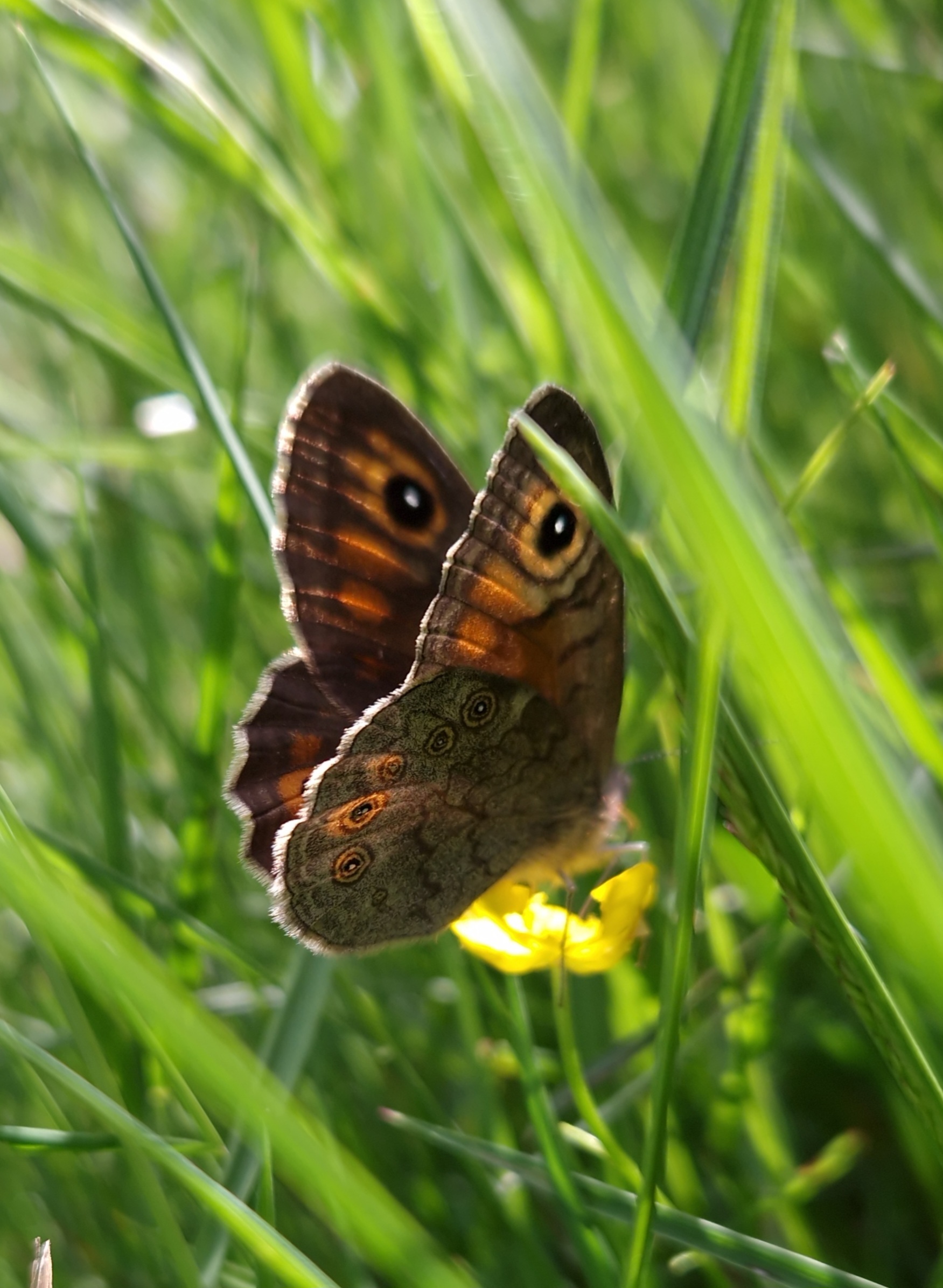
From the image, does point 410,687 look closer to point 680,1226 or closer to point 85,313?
point 680,1226

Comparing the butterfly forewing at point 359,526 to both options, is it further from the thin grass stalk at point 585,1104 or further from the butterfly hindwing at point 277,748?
the thin grass stalk at point 585,1104

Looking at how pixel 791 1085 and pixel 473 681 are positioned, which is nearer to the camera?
pixel 473 681

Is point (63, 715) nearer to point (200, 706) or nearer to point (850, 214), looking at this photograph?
point (200, 706)

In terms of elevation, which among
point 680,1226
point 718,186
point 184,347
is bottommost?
point 680,1226

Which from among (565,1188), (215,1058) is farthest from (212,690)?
(215,1058)

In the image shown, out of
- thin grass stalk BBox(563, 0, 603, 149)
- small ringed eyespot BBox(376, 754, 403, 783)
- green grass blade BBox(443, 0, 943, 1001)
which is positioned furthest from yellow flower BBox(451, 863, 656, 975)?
thin grass stalk BBox(563, 0, 603, 149)

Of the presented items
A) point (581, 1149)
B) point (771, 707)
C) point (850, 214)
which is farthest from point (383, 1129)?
point (850, 214)

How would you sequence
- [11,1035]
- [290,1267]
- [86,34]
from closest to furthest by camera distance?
1. [290,1267]
2. [11,1035]
3. [86,34]
